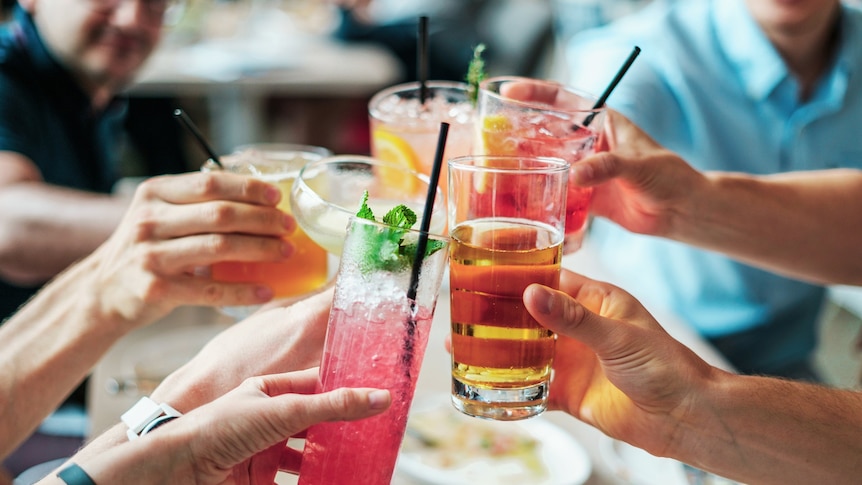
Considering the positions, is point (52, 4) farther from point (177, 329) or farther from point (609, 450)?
point (609, 450)

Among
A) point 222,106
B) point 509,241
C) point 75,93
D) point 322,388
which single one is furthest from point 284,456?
point 222,106

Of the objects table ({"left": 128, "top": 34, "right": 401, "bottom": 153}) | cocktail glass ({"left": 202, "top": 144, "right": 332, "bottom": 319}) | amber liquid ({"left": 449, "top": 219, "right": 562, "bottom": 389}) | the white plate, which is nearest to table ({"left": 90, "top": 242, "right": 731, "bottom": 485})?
the white plate

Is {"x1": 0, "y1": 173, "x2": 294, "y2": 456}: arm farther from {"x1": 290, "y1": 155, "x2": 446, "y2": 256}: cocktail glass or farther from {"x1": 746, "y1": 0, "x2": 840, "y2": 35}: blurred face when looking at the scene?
{"x1": 746, "y1": 0, "x2": 840, "y2": 35}: blurred face

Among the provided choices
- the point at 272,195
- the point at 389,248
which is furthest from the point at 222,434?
the point at 272,195

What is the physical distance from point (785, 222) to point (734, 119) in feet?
2.96

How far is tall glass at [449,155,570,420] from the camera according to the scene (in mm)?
1072

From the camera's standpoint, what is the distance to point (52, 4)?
8.16 ft

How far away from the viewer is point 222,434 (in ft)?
2.91

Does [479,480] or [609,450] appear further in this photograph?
[609,450]

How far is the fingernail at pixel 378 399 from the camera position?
90 centimetres

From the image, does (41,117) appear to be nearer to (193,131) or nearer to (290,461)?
(193,131)

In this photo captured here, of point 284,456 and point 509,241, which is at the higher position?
point 509,241

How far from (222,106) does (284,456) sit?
14.5ft

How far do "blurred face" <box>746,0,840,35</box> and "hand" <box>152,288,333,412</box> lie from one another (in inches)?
73.5
